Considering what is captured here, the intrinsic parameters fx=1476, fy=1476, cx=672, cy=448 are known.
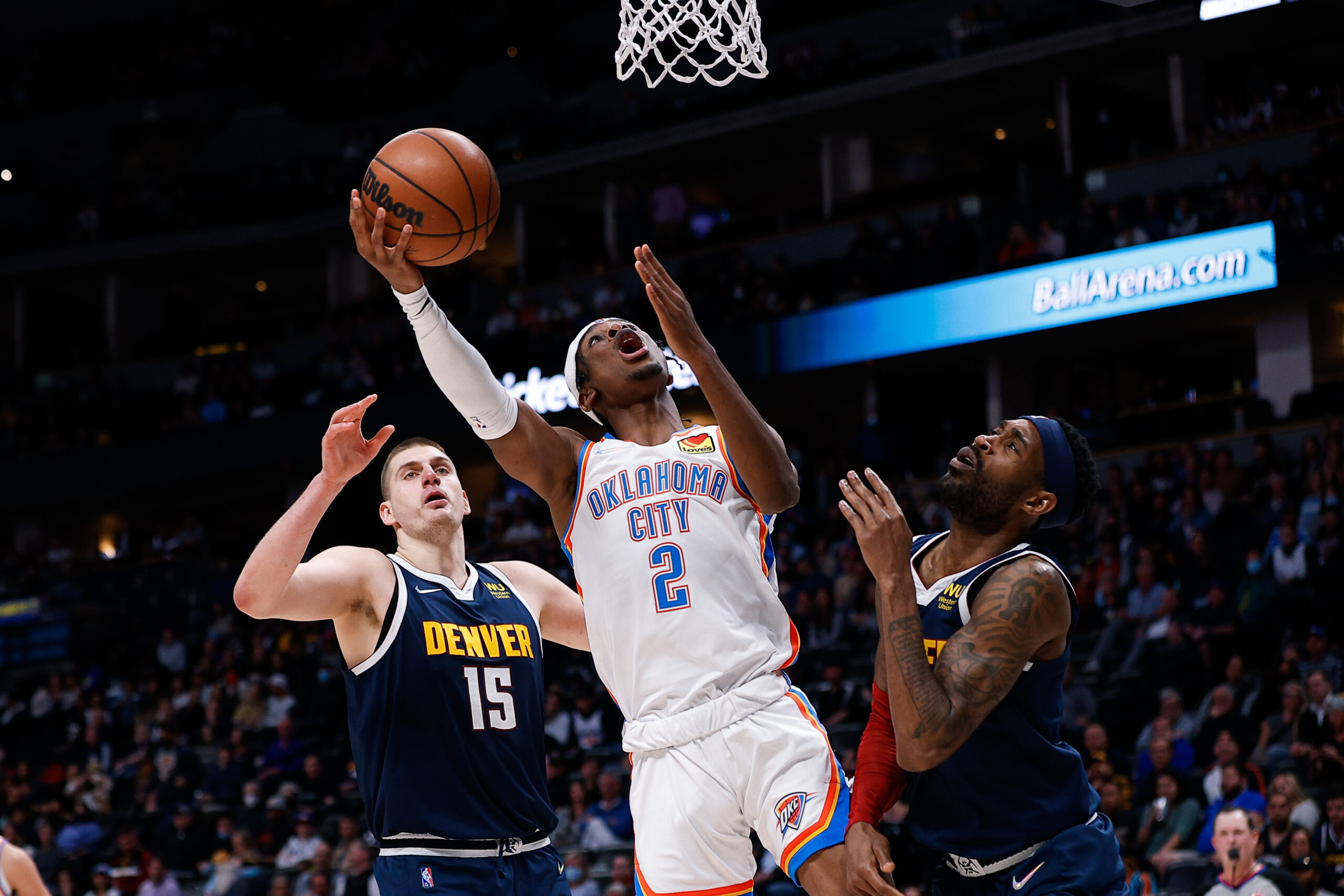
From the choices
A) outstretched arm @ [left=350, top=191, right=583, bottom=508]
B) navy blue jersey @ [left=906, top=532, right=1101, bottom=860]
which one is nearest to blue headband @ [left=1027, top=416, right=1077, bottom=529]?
navy blue jersey @ [left=906, top=532, right=1101, bottom=860]

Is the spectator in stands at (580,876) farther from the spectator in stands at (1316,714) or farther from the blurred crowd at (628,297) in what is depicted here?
the blurred crowd at (628,297)

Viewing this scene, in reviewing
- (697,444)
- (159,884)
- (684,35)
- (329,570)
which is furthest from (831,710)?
(697,444)

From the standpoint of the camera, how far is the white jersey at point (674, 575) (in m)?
4.25

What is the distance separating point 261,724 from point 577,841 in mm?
6471

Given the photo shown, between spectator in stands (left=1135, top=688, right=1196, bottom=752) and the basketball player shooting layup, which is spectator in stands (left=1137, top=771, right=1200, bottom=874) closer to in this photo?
spectator in stands (left=1135, top=688, right=1196, bottom=752)

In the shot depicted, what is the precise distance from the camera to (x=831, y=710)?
12.2m

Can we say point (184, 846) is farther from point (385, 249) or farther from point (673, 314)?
point (673, 314)

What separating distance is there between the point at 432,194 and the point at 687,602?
145 centimetres

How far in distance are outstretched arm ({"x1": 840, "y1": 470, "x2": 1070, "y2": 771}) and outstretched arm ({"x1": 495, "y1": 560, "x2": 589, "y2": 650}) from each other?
1869 mm

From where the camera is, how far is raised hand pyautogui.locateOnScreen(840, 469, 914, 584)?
3670 mm

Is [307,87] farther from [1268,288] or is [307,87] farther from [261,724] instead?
[1268,288]

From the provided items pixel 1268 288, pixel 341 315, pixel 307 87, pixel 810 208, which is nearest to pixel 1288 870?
pixel 1268 288

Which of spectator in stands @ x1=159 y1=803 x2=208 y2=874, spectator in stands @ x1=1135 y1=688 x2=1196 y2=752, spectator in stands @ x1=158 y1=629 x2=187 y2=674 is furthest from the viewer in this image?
spectator in stands @ x1=158 y1=629 x2=187 y2=674

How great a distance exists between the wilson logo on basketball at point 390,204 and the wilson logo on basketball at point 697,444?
40.4 inches
